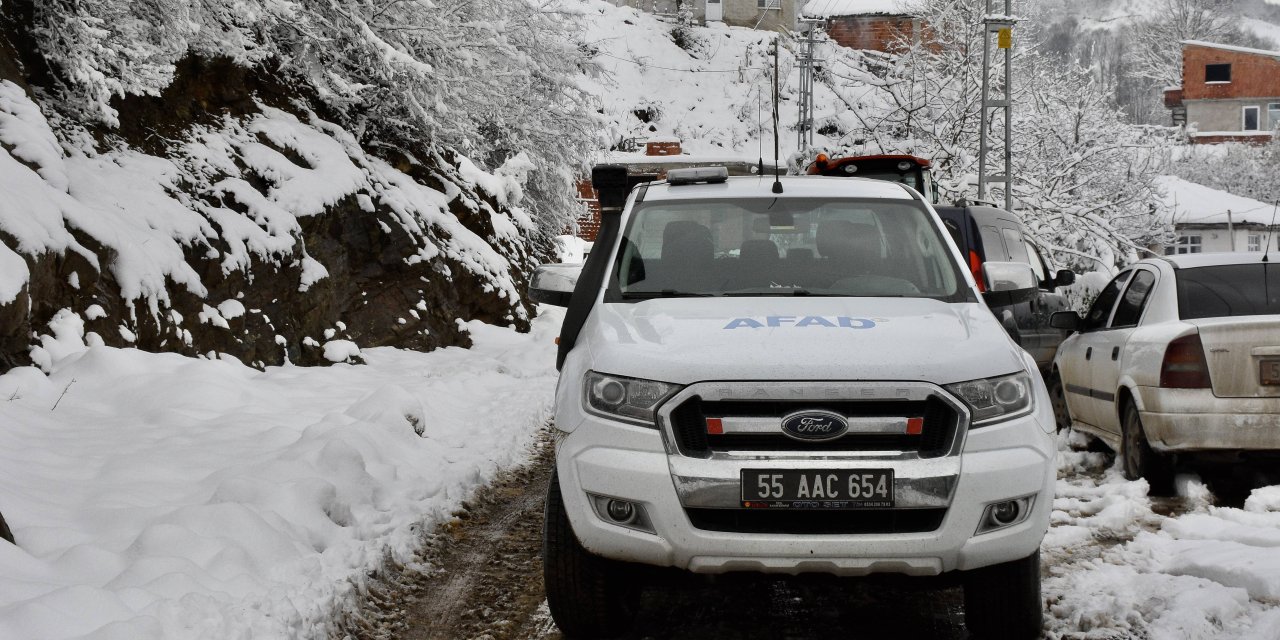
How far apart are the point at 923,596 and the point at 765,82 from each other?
70.6 metres

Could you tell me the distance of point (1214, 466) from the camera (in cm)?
745

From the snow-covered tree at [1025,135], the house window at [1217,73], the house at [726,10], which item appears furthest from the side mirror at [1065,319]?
the house window at [1217,73]

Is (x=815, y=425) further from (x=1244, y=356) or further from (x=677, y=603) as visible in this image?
(x=1244, y=356)

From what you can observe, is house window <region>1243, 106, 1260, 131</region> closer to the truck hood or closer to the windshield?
the windshield

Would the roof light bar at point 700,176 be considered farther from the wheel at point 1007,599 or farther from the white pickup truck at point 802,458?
the wheel at point 1007,599

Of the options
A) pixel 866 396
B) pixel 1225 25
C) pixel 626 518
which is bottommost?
pixel 626 518

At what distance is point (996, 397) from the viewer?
405 cm

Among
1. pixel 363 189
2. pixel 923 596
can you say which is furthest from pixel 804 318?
pixel 363 189

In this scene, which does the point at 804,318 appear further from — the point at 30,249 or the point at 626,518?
the point at 30,249

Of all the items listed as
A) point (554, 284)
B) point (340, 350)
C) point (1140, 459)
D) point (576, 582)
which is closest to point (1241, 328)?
point (1140, 459)

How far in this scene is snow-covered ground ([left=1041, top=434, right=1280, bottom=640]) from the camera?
4348 mm

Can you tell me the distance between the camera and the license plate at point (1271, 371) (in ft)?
21.0

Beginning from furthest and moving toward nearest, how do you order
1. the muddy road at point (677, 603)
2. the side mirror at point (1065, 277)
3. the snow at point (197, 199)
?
1. the side mirror at point (1065, 277)
2. the snow at point (197, 199)
3. the muddy road at point (677, 603)

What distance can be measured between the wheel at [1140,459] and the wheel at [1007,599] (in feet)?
9.82
